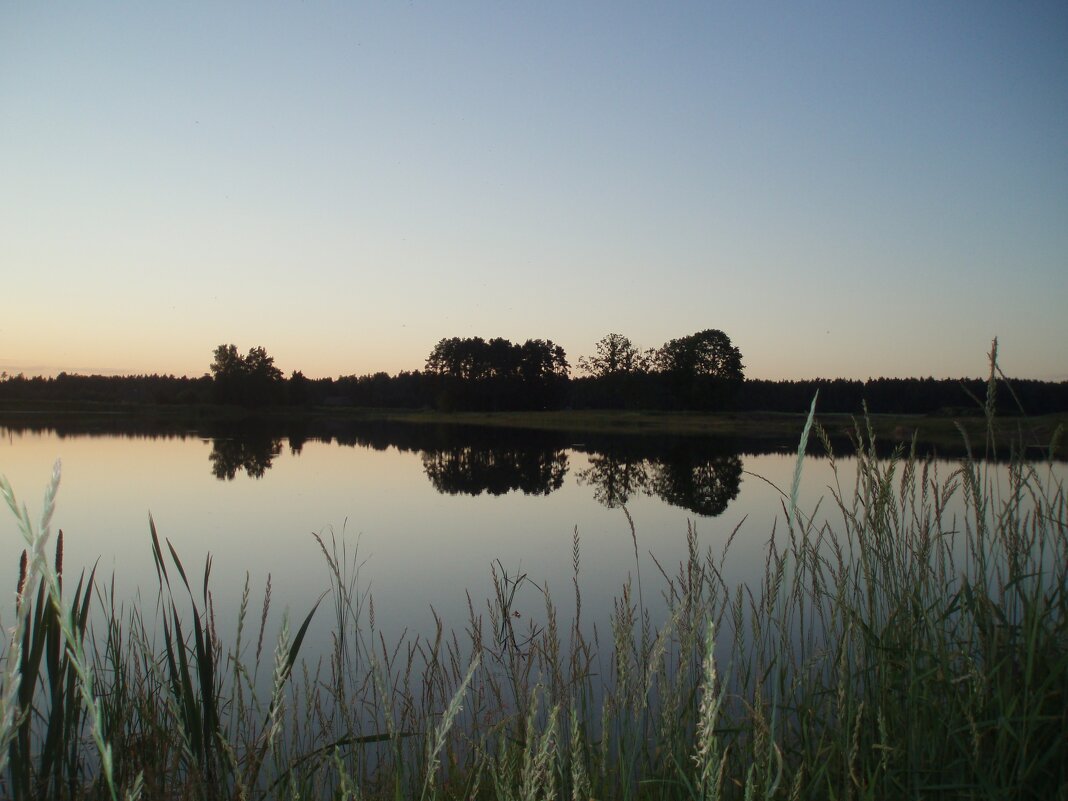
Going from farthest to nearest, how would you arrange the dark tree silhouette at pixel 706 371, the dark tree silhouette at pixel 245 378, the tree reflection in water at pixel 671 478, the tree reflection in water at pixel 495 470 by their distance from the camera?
the dark tree silhouette at pixel 245 378
the dark tree silhouette at pixel 706 371
the tree reflection in water at pixel 495 470
the tree reflection in water at pixel 671 478

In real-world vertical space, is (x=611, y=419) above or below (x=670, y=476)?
above

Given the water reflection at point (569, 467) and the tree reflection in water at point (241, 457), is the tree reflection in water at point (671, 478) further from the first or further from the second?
the tree reflection in water at point (241, 457)

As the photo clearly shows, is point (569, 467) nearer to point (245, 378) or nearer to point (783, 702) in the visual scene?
point (783, 702)

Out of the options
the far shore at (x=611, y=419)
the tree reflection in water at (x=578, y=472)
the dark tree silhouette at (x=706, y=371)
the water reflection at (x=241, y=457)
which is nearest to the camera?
the tree reflection in water at (x=578, y=472)

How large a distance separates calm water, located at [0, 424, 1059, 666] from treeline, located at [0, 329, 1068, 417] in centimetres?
3264

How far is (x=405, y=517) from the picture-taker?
12633mm

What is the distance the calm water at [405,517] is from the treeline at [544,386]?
32.6 meters

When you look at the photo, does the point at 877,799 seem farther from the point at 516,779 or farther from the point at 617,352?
the point at 617,352

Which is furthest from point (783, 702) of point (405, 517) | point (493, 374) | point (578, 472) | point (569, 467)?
point (493, 374)

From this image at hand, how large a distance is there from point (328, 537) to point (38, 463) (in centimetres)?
1302

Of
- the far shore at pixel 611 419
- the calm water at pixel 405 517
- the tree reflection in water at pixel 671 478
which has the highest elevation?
the far shore at pixel 611 419

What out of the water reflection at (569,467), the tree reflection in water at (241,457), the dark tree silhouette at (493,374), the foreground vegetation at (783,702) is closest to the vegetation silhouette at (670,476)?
the water reflection at (569,467)

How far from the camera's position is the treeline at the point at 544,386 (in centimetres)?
5688

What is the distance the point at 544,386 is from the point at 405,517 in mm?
65985
